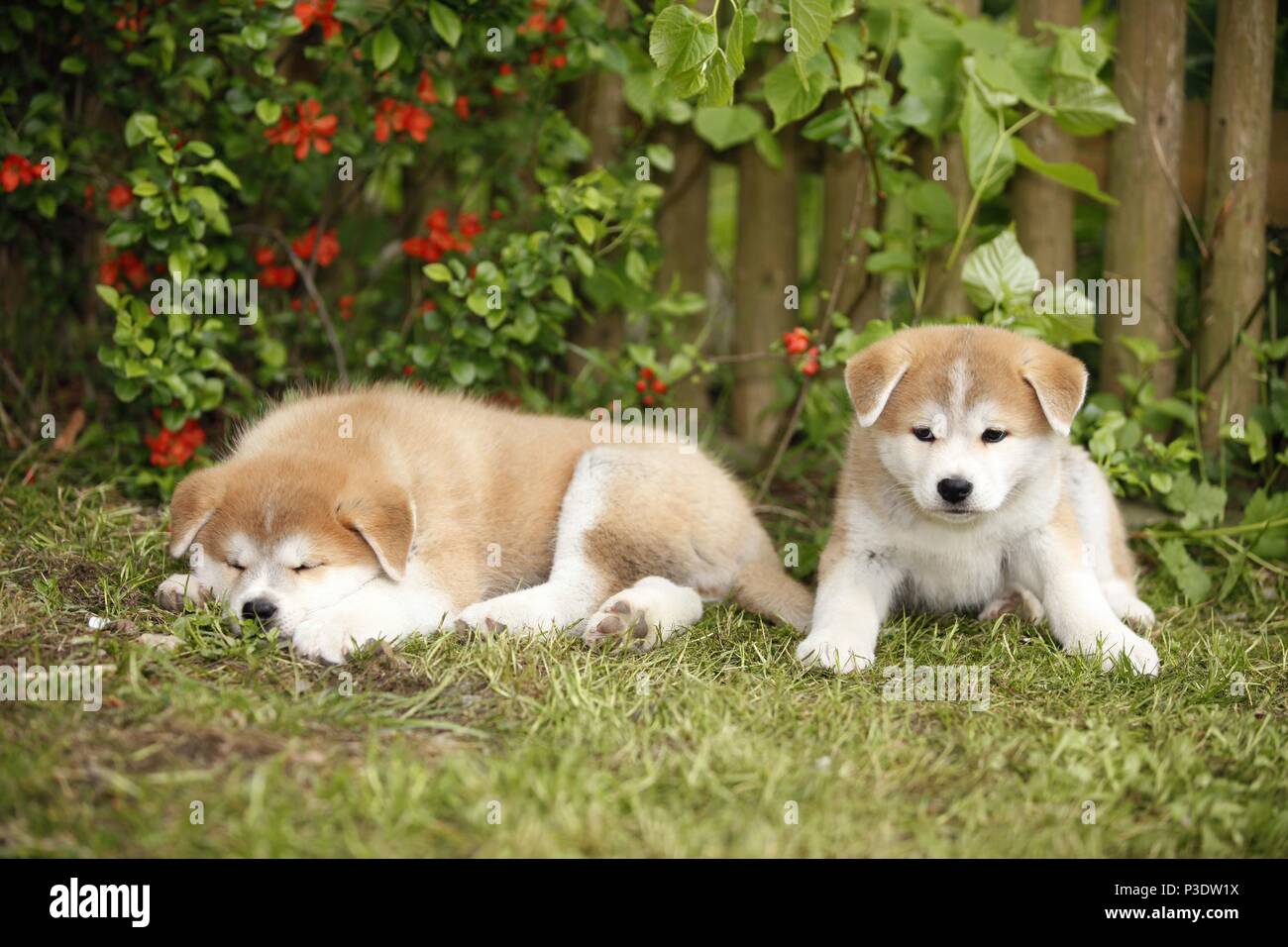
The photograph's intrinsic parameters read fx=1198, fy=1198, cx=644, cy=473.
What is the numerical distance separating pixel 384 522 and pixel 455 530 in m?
0.43

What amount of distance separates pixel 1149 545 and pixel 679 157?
9.35 feet

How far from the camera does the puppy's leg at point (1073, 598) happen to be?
3.88 m

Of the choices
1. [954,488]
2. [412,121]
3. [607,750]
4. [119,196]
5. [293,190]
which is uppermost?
[412,121]

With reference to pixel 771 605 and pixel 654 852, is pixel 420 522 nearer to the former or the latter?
pixel 771 605

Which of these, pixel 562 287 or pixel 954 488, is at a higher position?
pixel 562 287

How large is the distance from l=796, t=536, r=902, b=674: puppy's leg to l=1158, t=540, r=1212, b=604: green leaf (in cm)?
130

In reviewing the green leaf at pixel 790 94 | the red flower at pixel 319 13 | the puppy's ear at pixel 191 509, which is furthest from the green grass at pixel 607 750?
the red flower at pixel 319 13

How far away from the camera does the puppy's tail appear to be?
4230mm

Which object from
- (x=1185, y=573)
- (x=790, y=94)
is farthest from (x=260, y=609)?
(x=1185, y=573)

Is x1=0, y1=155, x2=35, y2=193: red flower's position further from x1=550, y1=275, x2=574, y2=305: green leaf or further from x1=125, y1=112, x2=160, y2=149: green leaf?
x1=550, y1=275, x2=574, y2=305: green leaf

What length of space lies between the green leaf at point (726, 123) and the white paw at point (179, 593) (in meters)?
2.99

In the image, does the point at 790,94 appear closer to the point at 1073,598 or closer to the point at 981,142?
the point at 981,142

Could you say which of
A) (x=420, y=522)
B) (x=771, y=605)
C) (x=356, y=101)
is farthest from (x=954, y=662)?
(x=356, y=101)

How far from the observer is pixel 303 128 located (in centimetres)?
495
